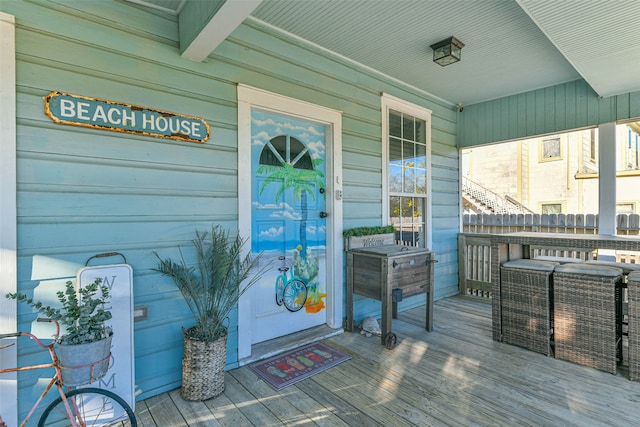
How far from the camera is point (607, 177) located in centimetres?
359

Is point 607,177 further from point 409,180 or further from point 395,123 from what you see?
point 395,123

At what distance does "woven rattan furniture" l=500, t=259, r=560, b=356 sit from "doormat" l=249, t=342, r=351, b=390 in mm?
1536

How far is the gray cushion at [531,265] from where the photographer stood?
2767 millimetres

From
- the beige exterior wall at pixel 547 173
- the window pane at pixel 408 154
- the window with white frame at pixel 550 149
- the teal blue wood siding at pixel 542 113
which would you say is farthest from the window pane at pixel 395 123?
the window with white frame at pixel 550 149

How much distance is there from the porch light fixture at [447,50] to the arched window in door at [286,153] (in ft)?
5.03

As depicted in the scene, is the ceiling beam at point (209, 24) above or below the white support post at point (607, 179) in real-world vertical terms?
above

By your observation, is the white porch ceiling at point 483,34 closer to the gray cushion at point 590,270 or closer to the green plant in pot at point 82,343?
the gray cushion at point 590,270

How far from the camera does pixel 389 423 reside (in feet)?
6.13

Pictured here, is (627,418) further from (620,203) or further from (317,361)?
(620,203)

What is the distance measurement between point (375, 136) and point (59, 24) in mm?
2786

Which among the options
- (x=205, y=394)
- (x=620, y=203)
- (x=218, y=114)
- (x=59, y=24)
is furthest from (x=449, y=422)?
(x=620, y=203)

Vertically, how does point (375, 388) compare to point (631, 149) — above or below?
below

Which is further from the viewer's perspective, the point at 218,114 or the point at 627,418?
the point at 218,114

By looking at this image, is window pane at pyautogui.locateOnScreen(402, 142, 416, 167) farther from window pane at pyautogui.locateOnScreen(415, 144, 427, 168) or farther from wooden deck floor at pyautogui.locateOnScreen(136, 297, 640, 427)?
wooden deck floor at pyautogui.locateOnScreen(136, 297, 640, 427)
